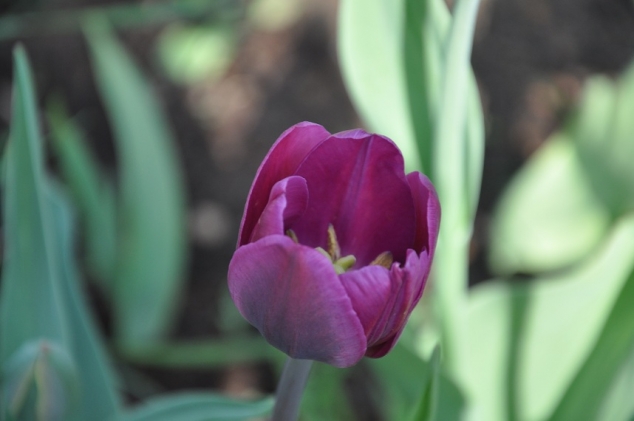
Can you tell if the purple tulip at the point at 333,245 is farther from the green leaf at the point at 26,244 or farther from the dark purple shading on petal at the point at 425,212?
the green leaf at the point at 26,244

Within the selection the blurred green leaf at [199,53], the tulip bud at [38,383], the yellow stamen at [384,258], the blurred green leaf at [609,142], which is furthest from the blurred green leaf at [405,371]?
the blurred green leaf at [199,53]

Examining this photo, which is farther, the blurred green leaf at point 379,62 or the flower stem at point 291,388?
the blurred green leaf at point 379,62

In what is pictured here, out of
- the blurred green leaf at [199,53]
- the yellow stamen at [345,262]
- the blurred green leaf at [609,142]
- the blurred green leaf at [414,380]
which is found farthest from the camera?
the blurred green leaf at [199,53]

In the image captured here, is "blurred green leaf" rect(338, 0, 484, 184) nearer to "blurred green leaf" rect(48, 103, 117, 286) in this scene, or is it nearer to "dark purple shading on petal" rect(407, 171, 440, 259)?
"dark purple shading on petal" rect(407, 171, 440, 259)

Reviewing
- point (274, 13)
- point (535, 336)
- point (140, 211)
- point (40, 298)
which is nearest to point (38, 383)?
point (40, 298)

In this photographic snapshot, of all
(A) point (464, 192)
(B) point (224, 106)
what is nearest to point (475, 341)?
(A) point (464, 192)

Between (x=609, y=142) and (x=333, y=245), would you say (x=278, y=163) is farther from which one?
(x=609, y=142)

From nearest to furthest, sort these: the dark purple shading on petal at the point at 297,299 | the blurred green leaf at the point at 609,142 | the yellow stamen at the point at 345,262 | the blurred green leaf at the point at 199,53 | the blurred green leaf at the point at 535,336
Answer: the dark purple shading on petal at the point at 297,299 → the yellow stamen at the point at 345,262 → the blurred green leaf at the point at 535,336 → the blurred green leaf at the point at 609,142 → the blurred green leaf at the point at 199,53
